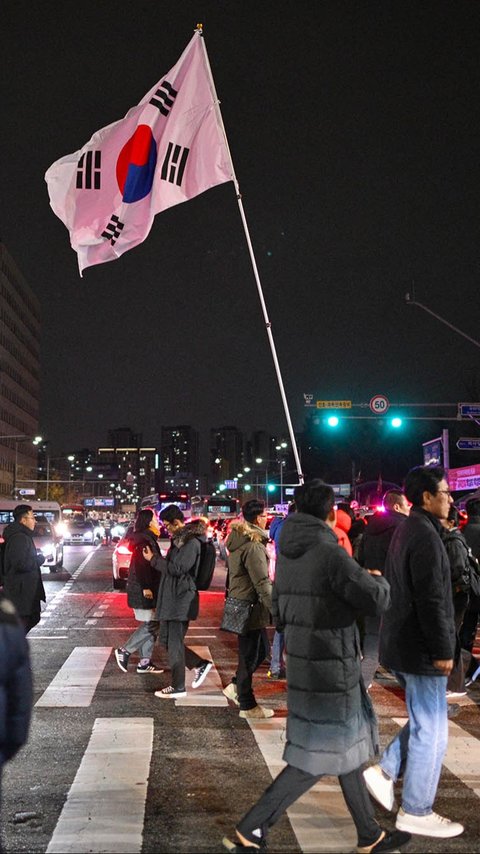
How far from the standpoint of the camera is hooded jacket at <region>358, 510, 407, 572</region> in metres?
8.53

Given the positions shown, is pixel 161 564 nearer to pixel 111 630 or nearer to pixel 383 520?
pixel 383 520

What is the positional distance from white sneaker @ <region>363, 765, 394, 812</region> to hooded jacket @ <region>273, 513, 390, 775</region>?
87cm

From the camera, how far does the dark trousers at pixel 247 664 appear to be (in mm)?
8297

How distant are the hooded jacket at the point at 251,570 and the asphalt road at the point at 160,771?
97cm

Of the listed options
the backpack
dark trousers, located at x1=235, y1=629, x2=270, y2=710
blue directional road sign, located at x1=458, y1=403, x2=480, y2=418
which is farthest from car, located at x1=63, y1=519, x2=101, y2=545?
dark trousers, located at x1=235, y1=629, x2=270, y2=710

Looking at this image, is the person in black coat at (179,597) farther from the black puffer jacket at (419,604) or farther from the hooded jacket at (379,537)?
the black puffer jacket at (419,604)

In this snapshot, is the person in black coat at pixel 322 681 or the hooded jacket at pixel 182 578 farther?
the hooded jacket at pixel 182 578

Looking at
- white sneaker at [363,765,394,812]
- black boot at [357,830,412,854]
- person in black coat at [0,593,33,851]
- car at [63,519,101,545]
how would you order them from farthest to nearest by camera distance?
car at [63,519,101,545] → white sneaker at [363,765,394,812] → black boot at [357,830,412,854] → person in black coat at [0,593,33,851]

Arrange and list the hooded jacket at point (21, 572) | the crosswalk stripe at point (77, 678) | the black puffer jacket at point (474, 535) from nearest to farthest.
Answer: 1. the crosswalk stripe at point (77, 678)
2. the hooded jacket at point (21, 572)
3. the black puffer jacket at point (474, 535)

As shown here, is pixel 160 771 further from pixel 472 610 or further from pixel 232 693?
pixel 472 610

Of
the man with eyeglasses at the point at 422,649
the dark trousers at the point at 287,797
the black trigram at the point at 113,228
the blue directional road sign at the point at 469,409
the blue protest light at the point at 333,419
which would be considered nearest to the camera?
the dark trousers at the point at 287,797

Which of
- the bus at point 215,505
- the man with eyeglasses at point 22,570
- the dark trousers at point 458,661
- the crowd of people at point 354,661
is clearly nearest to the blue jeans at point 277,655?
the dark trousers at point 458,661

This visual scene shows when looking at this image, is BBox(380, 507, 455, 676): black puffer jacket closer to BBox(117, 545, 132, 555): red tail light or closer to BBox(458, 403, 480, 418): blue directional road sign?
BBox(117, 545, 132, 555): red tail light

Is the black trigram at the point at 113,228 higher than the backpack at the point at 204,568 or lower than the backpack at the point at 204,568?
higher
